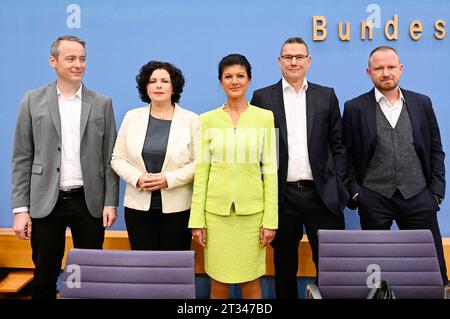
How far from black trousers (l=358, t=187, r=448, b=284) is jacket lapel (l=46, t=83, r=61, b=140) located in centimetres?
166

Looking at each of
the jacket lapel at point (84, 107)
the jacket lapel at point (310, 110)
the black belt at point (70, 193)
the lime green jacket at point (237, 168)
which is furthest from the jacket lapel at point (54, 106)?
the jacket lapel at point (310, 110)

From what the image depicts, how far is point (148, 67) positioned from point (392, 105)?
4.50 ft

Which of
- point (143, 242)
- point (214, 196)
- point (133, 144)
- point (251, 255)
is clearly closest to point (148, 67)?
point (133, 144)

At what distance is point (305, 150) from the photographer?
2152mm

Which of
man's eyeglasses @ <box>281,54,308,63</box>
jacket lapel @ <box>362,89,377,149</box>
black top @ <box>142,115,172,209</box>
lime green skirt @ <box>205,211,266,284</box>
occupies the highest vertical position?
man's eyeglasses @ <box>281,54,308,63</box>

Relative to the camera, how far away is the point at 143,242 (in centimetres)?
209

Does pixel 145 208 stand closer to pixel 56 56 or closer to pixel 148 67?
pixel 148 67

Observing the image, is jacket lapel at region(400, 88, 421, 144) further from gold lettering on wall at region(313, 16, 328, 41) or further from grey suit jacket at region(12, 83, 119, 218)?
grey suit jacket at region(12, 83, 119, 218)

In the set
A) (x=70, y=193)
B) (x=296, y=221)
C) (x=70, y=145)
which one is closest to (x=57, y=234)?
(x=70, y=193)

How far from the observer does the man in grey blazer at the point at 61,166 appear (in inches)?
81.0

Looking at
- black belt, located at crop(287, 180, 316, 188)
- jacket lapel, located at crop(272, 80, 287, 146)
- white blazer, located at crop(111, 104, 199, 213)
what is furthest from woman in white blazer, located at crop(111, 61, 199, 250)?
black belt, located at crop(287, 180, 316, 188)

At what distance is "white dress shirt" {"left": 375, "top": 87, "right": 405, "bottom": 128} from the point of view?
2.18 m

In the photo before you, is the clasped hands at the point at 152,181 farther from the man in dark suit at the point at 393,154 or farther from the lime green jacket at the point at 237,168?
the man in dark suit at the point at 393,154

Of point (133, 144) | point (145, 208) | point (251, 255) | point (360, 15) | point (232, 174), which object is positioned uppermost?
point (360, 15)
